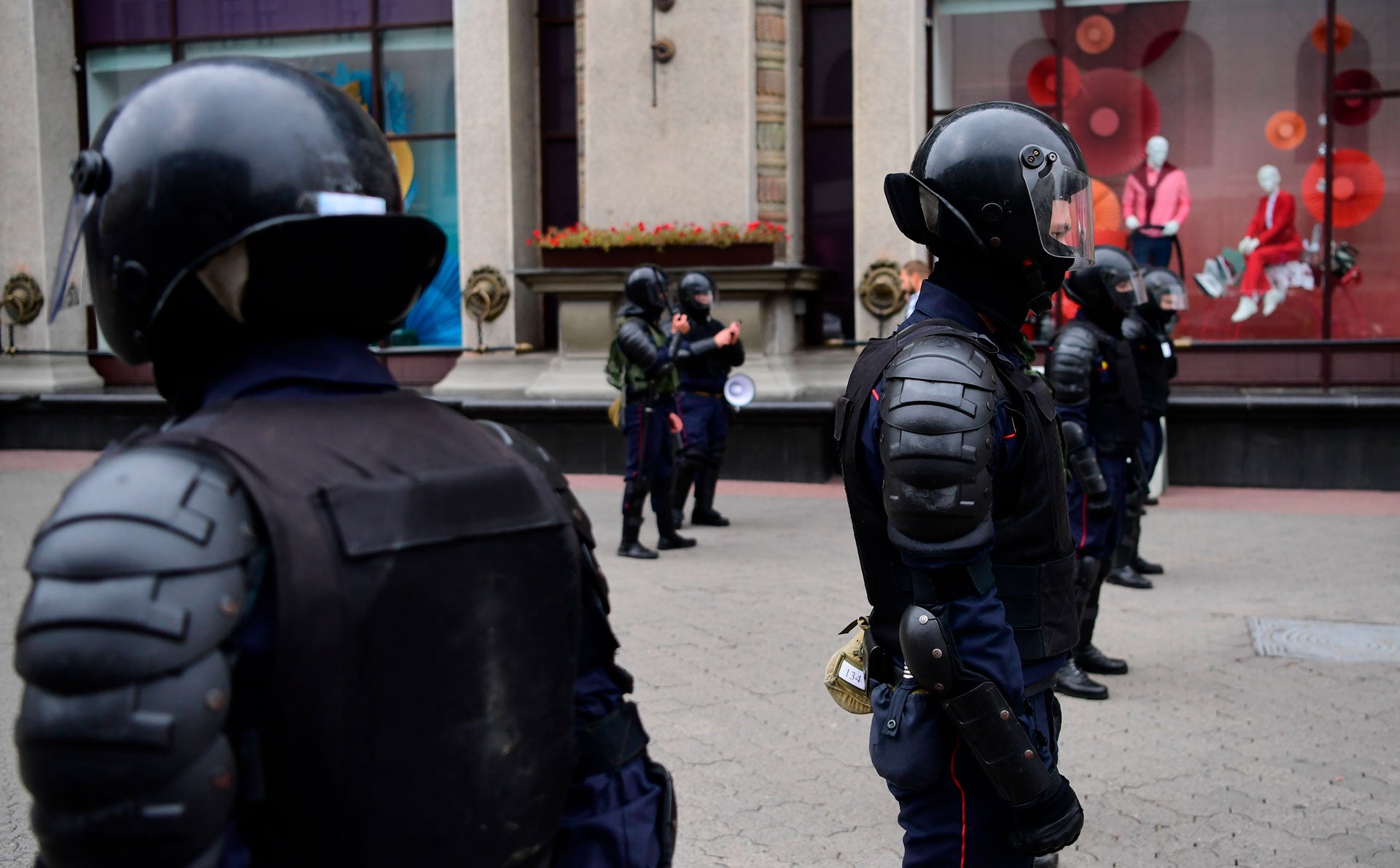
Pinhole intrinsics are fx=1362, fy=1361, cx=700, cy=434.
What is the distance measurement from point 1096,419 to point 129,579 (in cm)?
631

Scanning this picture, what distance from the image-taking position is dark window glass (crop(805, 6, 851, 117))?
1418 cm

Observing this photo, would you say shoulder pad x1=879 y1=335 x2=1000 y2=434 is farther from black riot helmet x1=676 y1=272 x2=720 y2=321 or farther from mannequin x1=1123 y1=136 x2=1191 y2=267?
mannequin x1=1123 y1=136 x2=1191 y2=267

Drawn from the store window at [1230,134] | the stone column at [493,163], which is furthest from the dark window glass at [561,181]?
the store window at [1230,134]

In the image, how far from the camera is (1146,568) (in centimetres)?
880

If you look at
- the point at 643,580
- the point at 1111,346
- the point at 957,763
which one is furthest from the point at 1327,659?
the point at 957,763

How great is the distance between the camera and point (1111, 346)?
706 centimetres

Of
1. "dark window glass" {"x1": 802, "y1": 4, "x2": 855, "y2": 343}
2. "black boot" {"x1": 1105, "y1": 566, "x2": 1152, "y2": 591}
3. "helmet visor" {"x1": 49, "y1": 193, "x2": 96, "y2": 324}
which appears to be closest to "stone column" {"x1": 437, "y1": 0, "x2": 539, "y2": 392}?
"dark window glass" {"x1": 802, "y1": 4, "x2": 855, "y2": 343}

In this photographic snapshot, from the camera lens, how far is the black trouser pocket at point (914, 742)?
9.33 feet

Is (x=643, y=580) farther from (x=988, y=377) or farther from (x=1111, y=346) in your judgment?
(x=988, y=377)

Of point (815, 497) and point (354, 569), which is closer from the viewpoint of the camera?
point (354, 569)

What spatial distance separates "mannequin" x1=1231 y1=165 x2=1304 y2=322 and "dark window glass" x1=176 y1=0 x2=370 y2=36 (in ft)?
32.7

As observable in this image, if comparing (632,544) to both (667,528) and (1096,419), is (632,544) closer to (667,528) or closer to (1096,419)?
(667,528)

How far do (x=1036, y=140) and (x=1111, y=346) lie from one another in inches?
163

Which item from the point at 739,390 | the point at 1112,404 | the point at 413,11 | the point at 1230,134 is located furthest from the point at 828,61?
the point at 1112,404
